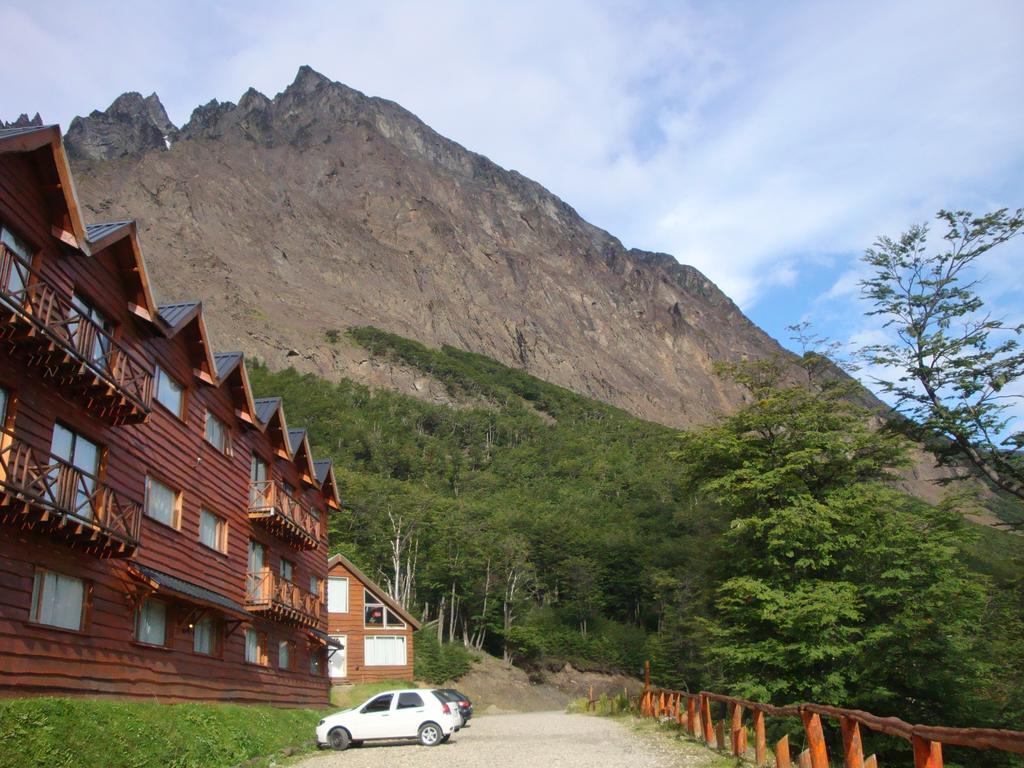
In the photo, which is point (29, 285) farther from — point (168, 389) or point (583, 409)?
point (583, 409)

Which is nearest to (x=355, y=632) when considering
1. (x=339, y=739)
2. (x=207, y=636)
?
(x=207, y=636)

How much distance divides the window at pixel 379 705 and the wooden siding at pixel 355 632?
22.6 m

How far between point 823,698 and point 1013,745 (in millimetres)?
20988

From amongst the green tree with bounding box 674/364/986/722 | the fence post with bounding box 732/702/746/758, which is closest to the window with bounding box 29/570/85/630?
the fence post with bounding box 732/702/746/758

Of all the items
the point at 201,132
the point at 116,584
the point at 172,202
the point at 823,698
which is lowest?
the point at 823,698

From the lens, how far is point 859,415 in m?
31.2

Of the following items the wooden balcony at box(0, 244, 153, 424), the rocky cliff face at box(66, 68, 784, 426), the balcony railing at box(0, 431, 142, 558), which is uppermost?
the rocky cliff face at box(66, 68, 784, 426)

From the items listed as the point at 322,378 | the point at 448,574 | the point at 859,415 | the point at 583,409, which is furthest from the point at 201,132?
the point at 859,415

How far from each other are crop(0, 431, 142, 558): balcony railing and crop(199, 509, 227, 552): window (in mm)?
4901

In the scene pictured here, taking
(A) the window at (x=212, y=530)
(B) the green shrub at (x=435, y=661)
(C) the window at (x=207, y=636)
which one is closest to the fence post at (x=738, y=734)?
(C) the window at (x=207, y=636)

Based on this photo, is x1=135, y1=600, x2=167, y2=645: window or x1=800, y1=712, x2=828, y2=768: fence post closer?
x1=800, y1=712, x2=828, y2=768: fence post

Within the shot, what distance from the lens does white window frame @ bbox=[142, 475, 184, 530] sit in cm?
1964

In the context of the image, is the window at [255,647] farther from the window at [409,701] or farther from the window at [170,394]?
the window at [170,394]

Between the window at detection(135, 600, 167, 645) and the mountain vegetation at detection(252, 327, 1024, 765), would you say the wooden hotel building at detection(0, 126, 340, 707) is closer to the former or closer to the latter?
the window at detection(135, 600, 167, 645)
